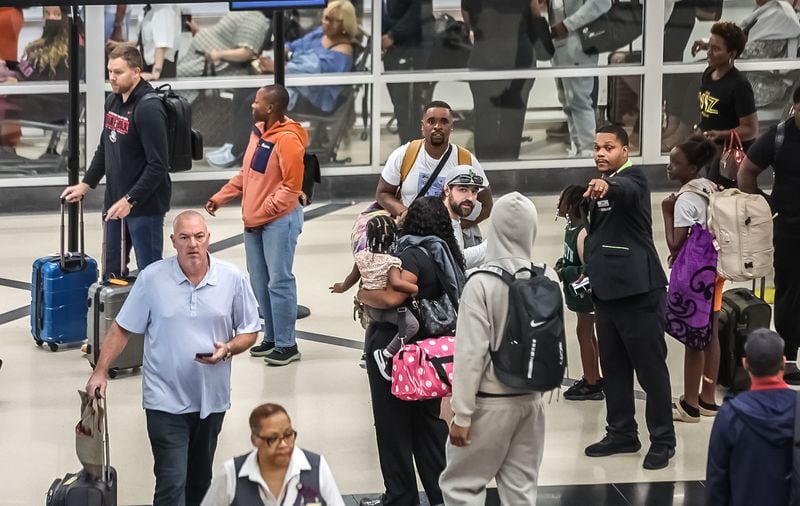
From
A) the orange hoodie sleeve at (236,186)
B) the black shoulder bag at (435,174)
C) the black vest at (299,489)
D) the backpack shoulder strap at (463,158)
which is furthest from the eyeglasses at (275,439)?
the orange hoodie sleeve at (236,186)

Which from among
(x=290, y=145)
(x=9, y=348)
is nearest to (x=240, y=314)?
(x=290, y=145)

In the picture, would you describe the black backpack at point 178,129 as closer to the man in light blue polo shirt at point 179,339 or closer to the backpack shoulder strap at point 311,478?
the man in light blue polo shirt at point 179,339

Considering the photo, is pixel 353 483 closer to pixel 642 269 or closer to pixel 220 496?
pixel 642 269

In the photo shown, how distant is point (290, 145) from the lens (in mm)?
9156

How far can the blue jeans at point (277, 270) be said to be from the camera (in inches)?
364

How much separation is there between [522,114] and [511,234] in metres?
9.47

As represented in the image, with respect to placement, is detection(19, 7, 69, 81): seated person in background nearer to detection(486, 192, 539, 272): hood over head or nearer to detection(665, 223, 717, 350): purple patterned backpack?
detection(665, 223, 717, 350): purple patterned backpack

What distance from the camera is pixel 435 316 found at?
21.5 feet

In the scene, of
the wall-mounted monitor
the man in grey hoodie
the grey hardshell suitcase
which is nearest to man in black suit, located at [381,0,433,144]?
the wall-mounted monitor

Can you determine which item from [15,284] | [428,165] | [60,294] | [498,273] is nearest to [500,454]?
[498,273]

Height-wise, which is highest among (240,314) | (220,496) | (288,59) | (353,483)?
(288,59)

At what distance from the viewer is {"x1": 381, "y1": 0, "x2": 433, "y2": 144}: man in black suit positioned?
49.0ft

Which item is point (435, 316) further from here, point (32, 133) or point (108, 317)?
point (32, 133)

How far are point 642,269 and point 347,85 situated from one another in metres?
7.97
